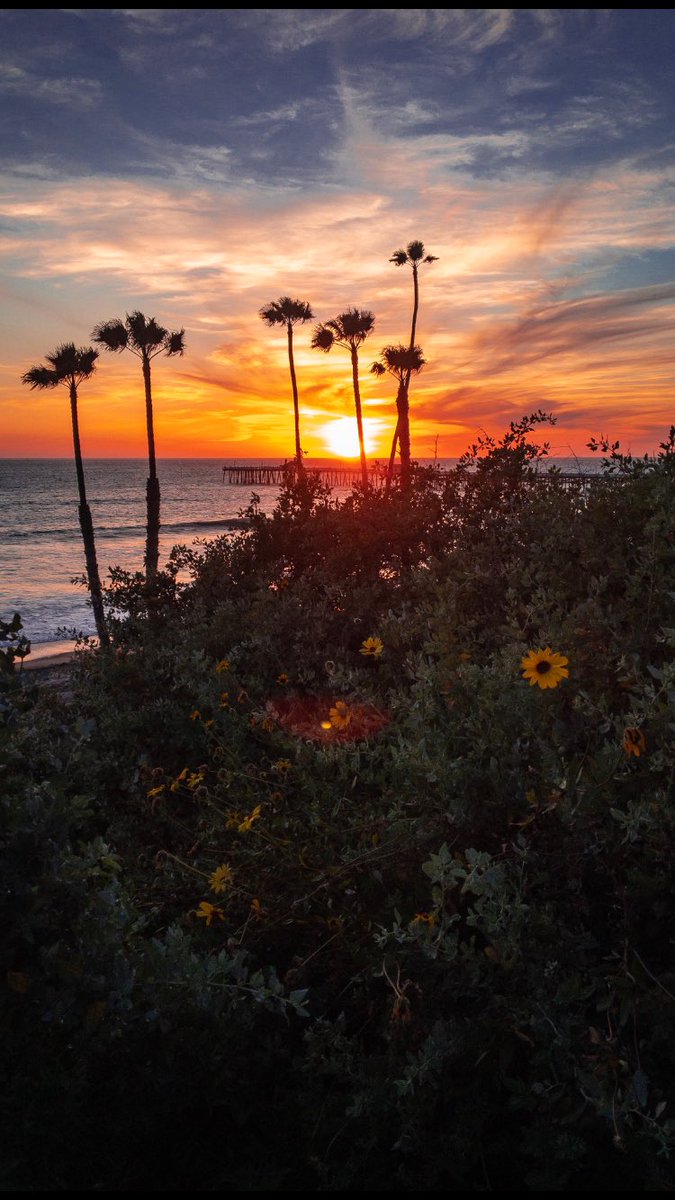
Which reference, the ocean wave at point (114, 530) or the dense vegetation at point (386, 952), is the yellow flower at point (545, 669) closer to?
the dense vegetation at point (386, 952)

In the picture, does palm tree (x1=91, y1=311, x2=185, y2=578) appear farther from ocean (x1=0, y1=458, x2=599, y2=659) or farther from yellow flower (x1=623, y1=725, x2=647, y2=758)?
yellow flower (x1=623, y1=725, x2=647, y2=758)

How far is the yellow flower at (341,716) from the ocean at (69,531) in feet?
4.54

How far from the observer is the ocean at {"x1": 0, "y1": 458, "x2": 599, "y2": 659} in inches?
1086

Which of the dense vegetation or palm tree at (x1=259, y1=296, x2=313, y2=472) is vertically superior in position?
palm tree at (x1=259, y1=296, x2=313, y2=472)

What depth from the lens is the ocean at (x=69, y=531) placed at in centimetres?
2758

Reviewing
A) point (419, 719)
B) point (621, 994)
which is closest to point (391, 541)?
point (419, 719)

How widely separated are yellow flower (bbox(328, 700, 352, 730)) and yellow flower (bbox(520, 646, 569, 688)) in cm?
102

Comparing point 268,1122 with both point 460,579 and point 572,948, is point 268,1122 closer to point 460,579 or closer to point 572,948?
point 572,948

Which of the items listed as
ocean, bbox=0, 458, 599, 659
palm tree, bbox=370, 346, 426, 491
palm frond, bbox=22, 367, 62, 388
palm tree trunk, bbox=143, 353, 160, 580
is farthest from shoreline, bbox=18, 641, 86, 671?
palm tree, bbox=370, 346, 426, 491

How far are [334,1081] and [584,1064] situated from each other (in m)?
0.64

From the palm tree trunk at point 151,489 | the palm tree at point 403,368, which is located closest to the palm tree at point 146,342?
the palm tree trunk at point 151,489

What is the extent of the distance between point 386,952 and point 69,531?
62.4 meters

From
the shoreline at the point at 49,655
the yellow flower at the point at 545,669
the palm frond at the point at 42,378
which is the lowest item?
the shoreline at the point at 49,655

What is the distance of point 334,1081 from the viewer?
2.10m
